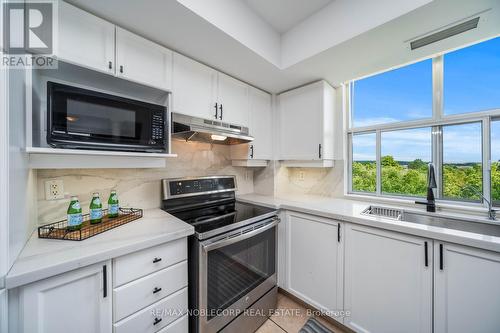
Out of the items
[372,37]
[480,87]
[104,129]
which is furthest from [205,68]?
[480,87]

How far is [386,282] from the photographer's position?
133 centimetres

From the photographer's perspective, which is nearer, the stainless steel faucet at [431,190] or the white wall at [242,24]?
the white wall at [242,24]

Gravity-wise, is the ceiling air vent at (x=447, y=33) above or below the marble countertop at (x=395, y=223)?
above

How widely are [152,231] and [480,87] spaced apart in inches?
104

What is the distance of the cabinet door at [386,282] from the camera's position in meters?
1.20

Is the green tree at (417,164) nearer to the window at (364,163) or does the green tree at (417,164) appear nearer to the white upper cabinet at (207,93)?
the window at (364,163)

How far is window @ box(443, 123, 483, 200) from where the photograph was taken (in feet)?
5.10

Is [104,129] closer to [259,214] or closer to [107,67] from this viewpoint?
[107,67]

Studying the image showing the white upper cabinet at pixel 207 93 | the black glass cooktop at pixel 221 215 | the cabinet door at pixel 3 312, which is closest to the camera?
the cabinet door at pixel 3 312

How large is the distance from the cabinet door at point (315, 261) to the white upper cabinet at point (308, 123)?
72 cm

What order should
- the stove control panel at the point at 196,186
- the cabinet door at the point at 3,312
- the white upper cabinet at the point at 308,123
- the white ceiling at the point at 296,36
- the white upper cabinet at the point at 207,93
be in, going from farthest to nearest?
the white upper cabinet at the point at 308,123 < the stove control panel at the point at 196,186 < the white upper cabinet at the point at 207,93 < the white ceiling at the point at 296,36 < the cabinet door at the point at 3,312

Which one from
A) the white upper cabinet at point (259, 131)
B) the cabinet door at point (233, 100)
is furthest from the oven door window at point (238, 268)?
the cabinet door at point (233, 100)

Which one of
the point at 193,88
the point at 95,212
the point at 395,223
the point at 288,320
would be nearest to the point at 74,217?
the point at 95,212

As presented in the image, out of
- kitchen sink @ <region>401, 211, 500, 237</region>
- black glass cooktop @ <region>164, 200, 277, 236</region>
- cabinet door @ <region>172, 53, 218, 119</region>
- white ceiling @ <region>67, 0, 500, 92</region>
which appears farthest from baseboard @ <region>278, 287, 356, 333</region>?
white ceiling @ <region>67, 0, 500, 92</region>
